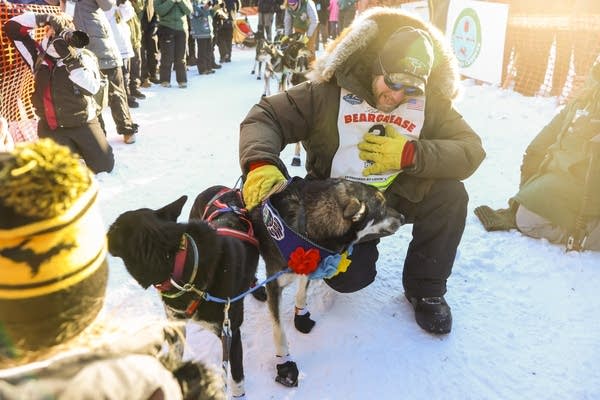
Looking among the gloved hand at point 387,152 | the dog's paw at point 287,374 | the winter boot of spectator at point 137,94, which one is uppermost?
the gloved hand at point 387,152

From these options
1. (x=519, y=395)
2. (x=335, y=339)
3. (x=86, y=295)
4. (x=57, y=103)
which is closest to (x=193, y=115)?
(x=57, y=103)

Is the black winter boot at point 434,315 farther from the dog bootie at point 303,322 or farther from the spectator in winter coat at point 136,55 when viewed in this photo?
the spectator in winter coat at point 136,55

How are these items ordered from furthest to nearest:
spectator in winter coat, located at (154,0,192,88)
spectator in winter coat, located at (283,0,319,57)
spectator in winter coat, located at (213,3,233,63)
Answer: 1. spectator in winter coat, located at (213,3,233,63)
2. spectator in winter coat, located at (283,0,319,57)
3. spectator in winter coat, located at (154,0,192,88)

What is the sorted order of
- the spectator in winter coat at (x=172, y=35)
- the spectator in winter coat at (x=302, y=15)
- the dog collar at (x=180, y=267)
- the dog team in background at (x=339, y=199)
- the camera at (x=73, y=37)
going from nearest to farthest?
1. the dog collar at (x=180, y=267)
2. the dog team in background at (x=339, y=199)
3. the camera at (x=73, y=37)
4. the spectator in winter coat at (x=172, y=35)
5. the spectator in winter coat at (x=302, y=15)

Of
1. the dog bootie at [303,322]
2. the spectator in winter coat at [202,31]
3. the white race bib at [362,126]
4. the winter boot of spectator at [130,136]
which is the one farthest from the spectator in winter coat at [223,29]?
the dog bootie at [303,322]

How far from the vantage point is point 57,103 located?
378 centimetres

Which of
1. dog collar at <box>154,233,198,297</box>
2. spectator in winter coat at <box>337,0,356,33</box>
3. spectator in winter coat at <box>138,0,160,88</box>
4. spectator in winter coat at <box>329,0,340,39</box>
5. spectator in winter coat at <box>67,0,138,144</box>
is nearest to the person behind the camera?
dog collar at <box>154,233,198,297</box>

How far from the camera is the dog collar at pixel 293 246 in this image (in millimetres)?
2133

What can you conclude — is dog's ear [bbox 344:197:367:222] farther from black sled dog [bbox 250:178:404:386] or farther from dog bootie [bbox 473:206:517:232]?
dog bootie [bbox 473:206:517:232]

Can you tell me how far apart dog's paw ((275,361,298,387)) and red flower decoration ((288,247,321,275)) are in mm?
525

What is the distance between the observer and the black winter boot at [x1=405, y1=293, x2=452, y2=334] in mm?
2580

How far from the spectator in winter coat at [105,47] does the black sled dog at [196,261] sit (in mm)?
3576

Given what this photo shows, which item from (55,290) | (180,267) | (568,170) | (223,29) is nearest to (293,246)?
(180,267)

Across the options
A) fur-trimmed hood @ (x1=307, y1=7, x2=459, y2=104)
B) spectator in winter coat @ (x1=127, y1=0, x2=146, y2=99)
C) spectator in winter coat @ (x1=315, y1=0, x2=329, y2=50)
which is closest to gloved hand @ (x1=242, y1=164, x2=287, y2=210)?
fur-trimmed hood @ (x1=307, y1=7, x2=459, y2=104)
